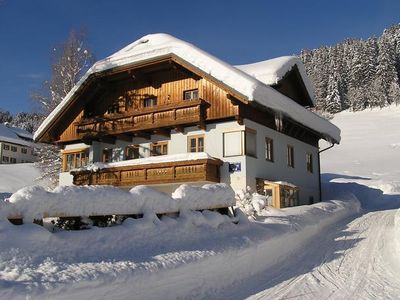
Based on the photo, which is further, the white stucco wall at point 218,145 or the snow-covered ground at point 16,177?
the snow-covered ground at point 16,177

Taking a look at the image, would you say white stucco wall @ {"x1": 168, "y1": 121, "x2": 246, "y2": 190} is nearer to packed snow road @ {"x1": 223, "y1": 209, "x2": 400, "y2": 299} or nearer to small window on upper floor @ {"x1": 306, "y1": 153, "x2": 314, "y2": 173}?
packed snow road @ {"x1": 223, "y1": 209, "x2": 400, "y2": 299}

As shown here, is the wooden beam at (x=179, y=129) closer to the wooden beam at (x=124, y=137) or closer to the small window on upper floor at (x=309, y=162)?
A: the wooden beam at (x=124, y=137)

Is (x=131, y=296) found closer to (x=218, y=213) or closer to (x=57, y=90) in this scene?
(x=218, y=213)

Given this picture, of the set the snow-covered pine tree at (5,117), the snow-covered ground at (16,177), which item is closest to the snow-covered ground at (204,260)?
the snow-covered ground at (16,177)

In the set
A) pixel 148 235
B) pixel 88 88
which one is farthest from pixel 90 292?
pixel 88 88

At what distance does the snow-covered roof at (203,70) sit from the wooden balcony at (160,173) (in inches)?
139

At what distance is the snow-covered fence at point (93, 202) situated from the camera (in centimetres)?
772

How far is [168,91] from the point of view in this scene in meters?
23.1

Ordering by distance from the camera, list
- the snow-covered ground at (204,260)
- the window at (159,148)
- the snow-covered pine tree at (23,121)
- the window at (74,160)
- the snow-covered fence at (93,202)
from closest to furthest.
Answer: the snow-covered ground at (204,260) < the snow-covered fence at (93,202) < the window at (159,148) < the window at (74,160) < the snow-covered pine tree at (23,121)

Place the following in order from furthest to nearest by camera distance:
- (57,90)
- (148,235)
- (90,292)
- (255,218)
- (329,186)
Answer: (329,186) → (57,90) → (255,218) → (148,235) → (90,292)

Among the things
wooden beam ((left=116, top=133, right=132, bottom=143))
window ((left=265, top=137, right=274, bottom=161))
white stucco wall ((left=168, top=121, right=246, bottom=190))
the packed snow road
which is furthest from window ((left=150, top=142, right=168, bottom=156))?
the packed snow road

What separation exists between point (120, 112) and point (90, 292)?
59.6ft

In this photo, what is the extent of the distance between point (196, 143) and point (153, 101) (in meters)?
3.83

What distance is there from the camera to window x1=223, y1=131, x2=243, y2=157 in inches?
796
